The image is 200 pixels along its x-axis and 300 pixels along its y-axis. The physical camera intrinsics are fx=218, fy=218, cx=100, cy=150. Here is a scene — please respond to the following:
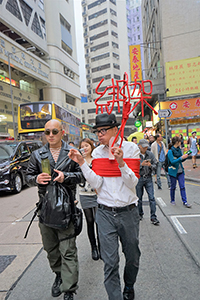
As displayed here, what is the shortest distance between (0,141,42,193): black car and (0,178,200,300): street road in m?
2.93

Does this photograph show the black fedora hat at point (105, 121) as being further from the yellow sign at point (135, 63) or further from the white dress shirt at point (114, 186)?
the yellow sign at point (135, 63)

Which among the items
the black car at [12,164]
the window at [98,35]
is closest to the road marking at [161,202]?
the black car at [12,164]

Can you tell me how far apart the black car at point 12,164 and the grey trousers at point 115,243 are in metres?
6.53

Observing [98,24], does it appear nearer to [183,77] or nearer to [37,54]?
[37,54]

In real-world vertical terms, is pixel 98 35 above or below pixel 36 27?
above

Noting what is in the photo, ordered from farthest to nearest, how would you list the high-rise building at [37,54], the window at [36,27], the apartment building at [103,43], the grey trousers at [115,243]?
the apartment building at [103,43], the window at [36,27], the high-rise building at [37,54], the grey trousers at [115,243]

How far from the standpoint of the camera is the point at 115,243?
2094 millimetres

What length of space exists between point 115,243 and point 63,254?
594 millimetres

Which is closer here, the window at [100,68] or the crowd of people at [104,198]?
the crowd of people at [104,198]

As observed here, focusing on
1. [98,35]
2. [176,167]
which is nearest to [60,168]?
[176,167]

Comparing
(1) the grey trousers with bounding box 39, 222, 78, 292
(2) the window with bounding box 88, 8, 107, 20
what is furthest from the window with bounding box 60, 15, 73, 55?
(1) the grey trousers with bounding box 39, 222, 78, 292

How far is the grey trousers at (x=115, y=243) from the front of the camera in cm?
203

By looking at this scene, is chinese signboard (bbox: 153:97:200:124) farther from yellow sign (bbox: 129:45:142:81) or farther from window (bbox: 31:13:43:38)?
window (bbox: 31:13:43:38)

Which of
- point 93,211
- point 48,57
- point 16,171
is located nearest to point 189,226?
point 93,211
